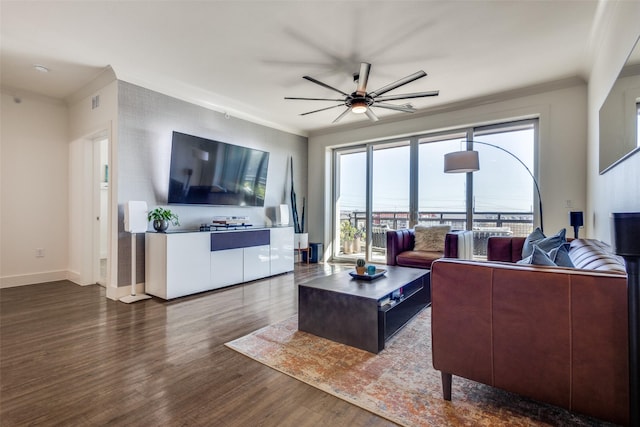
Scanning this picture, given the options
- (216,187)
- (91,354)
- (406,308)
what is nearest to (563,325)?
(406,308)

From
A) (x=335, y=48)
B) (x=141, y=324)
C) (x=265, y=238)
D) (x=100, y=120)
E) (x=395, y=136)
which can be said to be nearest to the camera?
(x=141, y=324)

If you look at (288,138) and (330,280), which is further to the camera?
(288,138)

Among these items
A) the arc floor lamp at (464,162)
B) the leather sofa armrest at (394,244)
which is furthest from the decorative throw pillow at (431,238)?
the arc floor lamp at (464,162)

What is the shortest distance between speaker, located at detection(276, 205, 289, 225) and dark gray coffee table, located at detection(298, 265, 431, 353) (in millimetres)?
2894

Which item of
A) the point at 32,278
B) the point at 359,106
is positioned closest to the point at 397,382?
the point at 359,106

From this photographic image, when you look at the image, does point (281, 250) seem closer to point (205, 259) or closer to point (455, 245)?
point (205, 259)

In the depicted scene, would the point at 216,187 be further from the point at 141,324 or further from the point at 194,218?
the point at 141,324

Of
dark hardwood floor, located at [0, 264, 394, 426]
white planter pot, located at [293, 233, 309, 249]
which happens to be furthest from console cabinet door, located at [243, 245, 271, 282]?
white planter pot, located at [293, 233, 309, 249]

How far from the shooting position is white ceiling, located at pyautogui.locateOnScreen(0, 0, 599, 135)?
8.49 feet

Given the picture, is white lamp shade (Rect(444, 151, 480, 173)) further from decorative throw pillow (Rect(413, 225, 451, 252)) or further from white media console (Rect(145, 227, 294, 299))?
white media console (Rect(145, 227, 294, 299))

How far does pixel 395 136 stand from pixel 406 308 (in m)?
3.56

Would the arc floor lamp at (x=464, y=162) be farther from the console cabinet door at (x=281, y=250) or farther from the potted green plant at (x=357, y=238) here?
the console cabinet door at (x=281, y=250)

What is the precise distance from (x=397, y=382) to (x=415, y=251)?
8.61 feet

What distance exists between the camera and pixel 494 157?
15.7 feet
